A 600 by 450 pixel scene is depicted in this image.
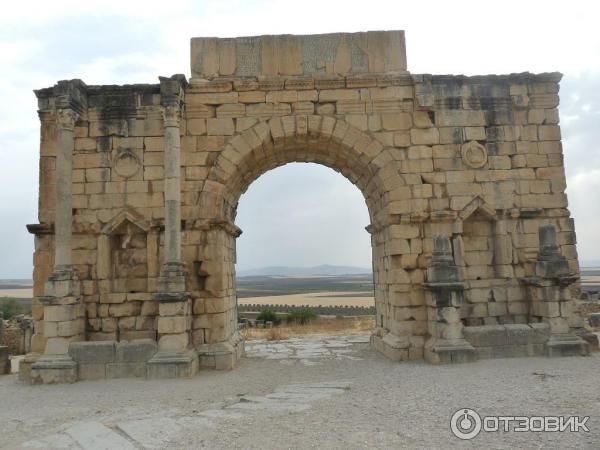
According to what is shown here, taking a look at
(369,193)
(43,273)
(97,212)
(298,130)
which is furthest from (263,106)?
(43,273)

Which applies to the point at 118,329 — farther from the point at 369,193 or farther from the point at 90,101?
the point at 369,193

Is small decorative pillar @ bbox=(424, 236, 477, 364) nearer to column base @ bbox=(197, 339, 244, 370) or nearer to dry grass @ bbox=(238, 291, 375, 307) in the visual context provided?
column base @ bbox=(197, 339, 244, 370)

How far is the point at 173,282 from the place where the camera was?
25.1 feet

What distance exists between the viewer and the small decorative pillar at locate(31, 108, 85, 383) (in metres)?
7.35

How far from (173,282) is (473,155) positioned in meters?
5.99

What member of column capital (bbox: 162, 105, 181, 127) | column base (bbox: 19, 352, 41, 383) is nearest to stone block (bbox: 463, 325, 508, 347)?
column capital (bbox: 162, 105, 181, 127)

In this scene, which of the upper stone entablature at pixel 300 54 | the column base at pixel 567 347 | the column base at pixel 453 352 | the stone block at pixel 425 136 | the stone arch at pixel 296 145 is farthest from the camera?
the upper stone entablature at pixel 300 54

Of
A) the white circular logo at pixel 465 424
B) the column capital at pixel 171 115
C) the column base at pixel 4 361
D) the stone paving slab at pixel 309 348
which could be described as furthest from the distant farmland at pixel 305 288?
the white circular logo at pixel 465 424

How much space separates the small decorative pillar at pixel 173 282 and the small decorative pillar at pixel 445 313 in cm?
414

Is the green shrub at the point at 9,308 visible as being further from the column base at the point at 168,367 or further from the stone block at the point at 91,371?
the column base at the point at 168,367

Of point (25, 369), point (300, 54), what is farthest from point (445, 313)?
point (25, 369)

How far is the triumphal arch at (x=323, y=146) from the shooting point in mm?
8016

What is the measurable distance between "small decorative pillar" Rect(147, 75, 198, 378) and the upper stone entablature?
0.98 meters

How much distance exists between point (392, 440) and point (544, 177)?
21.5 ft
